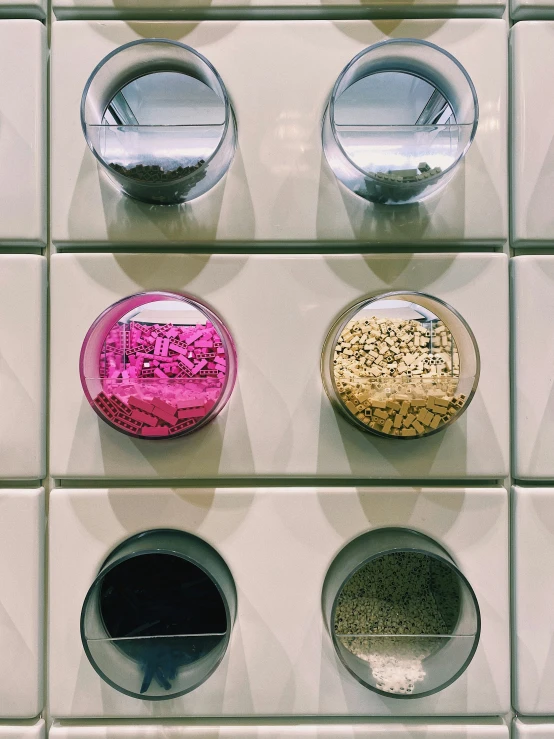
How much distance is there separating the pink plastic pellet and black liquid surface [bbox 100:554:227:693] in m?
0.21

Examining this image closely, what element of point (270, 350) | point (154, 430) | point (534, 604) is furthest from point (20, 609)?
point (534, 604)

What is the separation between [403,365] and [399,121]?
15.4 inches

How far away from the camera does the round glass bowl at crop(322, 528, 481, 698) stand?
714mm

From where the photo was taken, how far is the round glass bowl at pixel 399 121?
29.0 inches

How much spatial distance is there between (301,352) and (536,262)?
1.38 feet

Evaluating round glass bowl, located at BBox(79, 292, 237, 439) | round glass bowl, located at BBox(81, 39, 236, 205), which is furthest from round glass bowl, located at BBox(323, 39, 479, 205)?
round glass bowl, located at BBox(79, 292, 237, 439)

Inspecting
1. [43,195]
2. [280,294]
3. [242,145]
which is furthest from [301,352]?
[43,195]

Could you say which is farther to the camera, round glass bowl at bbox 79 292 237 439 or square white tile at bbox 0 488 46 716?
square white tile at bbox 0 488 46 716

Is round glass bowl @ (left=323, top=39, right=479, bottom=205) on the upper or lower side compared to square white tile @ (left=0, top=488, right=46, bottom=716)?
upper

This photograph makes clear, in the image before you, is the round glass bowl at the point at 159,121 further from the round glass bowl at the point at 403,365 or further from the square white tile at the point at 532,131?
the square white tile at the point at 532,131

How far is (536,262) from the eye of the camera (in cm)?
83

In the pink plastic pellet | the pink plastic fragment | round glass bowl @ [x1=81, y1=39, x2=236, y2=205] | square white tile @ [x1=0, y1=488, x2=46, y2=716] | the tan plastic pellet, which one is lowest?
square white tile @ [x1=0, y1=488, x2=46, y2=716]

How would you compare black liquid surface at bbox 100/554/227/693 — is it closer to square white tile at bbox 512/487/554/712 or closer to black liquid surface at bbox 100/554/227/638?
black liquid surface at bbox 100/554/227/638

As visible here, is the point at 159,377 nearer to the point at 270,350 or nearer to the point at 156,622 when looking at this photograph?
the point at 270,350
